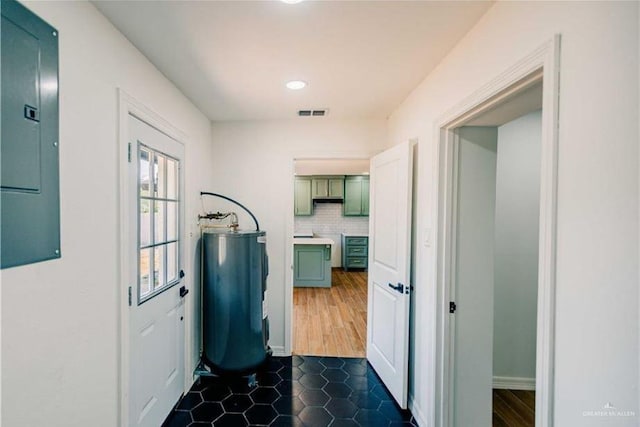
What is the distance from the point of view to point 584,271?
0.79 meters

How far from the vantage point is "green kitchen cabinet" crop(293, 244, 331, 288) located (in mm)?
5266

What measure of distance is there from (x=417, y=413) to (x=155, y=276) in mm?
2023

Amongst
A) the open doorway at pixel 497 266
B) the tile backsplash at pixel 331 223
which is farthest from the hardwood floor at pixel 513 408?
the tile backsplash at pixel 331 223

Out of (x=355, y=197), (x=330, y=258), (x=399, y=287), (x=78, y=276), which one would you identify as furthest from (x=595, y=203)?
(x=355, y=197)

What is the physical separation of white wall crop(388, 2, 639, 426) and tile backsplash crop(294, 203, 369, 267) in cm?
623

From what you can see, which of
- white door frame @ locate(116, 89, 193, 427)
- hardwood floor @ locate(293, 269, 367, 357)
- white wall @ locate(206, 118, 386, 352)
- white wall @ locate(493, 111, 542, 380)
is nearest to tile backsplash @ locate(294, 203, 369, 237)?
hardwood floor @ locate(293, 269, 367, 357)

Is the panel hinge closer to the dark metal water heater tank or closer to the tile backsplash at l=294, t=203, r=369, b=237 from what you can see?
the dark metal water heater tank

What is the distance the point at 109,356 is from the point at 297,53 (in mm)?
1869

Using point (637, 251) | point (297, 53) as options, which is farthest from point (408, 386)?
point (297, 53)

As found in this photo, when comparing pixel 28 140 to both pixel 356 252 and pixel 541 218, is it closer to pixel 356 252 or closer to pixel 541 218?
pixel 541 218

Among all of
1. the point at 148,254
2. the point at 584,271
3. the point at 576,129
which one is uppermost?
the point at 576,129

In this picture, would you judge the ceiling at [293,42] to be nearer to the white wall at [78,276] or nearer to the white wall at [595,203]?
the white wall at [78,276]

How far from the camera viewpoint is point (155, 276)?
1759mm

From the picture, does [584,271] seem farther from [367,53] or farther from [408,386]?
[408,386]
